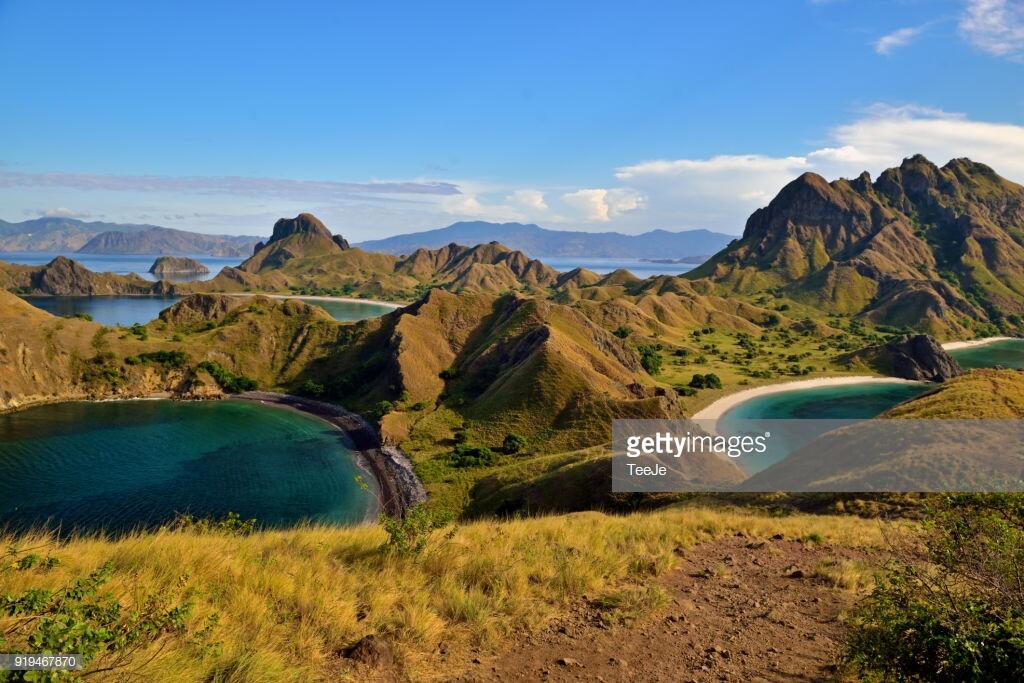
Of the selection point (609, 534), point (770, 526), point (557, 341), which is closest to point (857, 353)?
point (557, 341)

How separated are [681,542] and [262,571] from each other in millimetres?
13363

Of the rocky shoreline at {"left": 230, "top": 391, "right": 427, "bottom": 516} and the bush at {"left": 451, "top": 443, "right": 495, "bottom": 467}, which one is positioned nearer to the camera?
the rocky shoreline at {"left": 230, "top": 391, "right": 427, "bottom": 516}

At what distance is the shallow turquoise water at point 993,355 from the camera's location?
14388 cm

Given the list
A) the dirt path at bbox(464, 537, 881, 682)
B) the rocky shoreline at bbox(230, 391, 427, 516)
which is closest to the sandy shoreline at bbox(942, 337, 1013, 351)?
the rocky shoreline at bbox(230, 391, 427, 516)

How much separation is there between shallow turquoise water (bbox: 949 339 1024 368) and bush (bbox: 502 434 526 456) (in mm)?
142090

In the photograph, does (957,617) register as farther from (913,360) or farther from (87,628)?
(913,360)

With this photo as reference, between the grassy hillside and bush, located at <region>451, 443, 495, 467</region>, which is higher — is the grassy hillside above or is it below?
above

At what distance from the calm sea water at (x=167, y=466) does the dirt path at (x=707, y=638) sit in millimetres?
39406

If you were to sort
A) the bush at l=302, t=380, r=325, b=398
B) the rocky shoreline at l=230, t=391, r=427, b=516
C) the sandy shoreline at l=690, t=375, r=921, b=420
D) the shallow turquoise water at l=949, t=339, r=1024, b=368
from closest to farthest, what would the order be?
the rocky shoreline at l=230, t=391, r=427, b=516 < the sandy shoreline at l=690, t=375, r=921, b=420 < the bush at l=302, t=380, r=325, b=398 < the shallow turquoise water at l=949, t=339, r=1024, b=368

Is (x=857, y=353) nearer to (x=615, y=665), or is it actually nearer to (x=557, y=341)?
(x=557, y=341)

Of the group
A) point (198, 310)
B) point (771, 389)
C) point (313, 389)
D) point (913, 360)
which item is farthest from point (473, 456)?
point (913, 360)

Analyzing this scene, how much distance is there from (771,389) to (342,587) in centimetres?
11498

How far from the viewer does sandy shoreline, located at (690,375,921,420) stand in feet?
303

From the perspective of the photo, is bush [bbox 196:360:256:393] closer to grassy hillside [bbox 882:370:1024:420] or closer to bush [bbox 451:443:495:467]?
bush [bbox 451:443:495:467]
